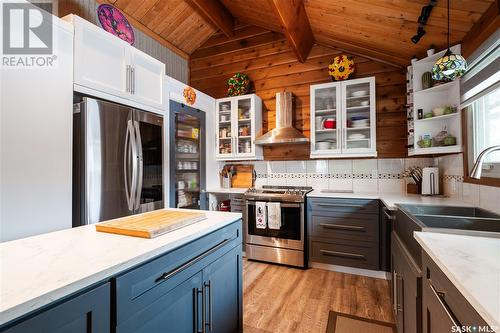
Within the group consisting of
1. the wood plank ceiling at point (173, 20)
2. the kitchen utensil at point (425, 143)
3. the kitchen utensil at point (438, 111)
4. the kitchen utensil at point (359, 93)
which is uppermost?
the wood plank ceiling at point (173, 20)

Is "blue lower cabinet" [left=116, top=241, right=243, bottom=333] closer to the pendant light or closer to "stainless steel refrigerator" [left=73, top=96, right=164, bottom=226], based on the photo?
"stainless steel refrigerator" [left=73, top=96, right=164, bottom=226]

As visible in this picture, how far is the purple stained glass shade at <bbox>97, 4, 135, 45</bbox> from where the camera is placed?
8.66 feet

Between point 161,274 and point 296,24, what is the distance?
8.87 feet

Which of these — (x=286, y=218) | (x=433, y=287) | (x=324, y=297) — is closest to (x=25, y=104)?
(x=433, y=287)

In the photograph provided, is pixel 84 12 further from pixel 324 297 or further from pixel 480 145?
pixel 480 145

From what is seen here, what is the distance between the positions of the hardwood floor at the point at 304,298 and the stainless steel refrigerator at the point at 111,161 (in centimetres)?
135

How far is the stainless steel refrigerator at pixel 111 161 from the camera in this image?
1.79m

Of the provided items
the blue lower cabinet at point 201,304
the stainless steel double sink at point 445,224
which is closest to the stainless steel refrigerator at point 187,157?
the blue lower cabinet at point 201,304

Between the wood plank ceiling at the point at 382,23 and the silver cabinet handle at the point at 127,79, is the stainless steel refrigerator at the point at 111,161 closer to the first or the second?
the silver cabinet handle at the point at 127,79

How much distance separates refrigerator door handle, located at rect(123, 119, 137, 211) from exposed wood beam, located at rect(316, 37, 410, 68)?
263 cm

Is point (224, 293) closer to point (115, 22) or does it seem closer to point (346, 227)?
point (346, 227)

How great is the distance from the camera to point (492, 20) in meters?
1.58

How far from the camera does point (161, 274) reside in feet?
3.10

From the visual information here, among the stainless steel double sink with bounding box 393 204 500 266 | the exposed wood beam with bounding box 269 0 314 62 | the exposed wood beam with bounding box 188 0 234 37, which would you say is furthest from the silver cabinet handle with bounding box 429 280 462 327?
the exposed wood beam with bounding box 188 0 234 37
